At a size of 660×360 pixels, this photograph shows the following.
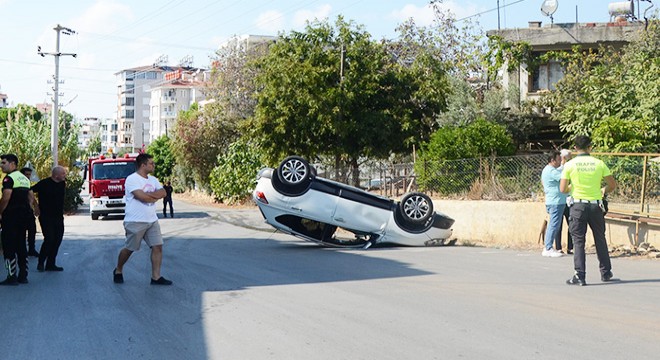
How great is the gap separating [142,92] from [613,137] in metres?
144

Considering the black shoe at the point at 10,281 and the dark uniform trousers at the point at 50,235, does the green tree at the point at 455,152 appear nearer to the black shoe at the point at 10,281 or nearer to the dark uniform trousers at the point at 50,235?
the dark uniform trousers at the point at 50,235

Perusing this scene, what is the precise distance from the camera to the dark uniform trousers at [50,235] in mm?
12570

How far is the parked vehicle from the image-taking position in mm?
16375

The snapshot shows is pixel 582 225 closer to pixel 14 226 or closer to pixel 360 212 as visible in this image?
pixel 360 212

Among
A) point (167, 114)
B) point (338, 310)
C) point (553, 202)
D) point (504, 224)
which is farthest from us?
point (167, 114)

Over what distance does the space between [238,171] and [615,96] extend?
2339 centimetres

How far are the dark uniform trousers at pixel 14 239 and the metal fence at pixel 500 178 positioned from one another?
1039 cm

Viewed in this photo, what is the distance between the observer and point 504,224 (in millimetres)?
17188

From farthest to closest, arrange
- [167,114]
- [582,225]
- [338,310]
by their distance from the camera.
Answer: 1. [167,114]
2. [582,225]
3. [338,310]


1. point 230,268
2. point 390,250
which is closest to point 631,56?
point 390,250

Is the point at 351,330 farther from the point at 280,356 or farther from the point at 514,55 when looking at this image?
the point at 514,55

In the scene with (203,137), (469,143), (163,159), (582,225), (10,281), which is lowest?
(10,281)

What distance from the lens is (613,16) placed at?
33.9m

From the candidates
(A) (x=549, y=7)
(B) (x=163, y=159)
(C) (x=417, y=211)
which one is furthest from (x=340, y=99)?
(B) (x=163, y=159)
